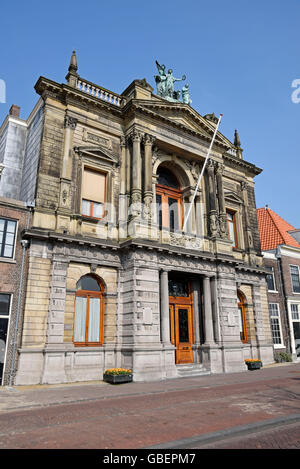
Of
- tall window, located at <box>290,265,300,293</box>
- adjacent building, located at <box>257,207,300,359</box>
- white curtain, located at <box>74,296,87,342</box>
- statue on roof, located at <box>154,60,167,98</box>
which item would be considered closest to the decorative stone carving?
statue on roof, located at <box>154,60,167,98</box>

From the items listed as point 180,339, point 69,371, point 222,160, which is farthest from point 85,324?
point 222,160

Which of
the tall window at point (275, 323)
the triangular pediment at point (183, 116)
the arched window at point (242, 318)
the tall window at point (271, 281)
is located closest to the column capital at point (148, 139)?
the triangular pediment at point (183, 116)

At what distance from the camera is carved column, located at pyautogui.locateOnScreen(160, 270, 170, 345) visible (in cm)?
1735

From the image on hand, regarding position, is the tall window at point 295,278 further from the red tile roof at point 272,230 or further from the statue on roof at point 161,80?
the statue on roof at point 161,80

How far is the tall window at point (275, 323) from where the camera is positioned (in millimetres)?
26250

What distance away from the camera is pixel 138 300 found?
16.7 metres

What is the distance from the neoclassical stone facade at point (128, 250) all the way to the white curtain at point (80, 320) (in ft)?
0.17

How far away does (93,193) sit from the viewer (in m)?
18.8

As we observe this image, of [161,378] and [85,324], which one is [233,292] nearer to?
[161,378]

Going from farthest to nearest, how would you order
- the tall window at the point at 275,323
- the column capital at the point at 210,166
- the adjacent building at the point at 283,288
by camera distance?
the adjacent building at the point at 283,288 < the tall window at the point at 275,323 < the column capital at the point at 210,166

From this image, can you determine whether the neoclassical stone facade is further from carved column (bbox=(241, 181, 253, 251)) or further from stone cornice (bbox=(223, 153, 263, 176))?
carved column (bbox=(241, 181, 253, 251))

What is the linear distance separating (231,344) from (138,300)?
22.0 ft

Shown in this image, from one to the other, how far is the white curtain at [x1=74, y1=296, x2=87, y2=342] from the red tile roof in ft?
60.8

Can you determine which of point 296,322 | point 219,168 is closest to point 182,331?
point 219,168
